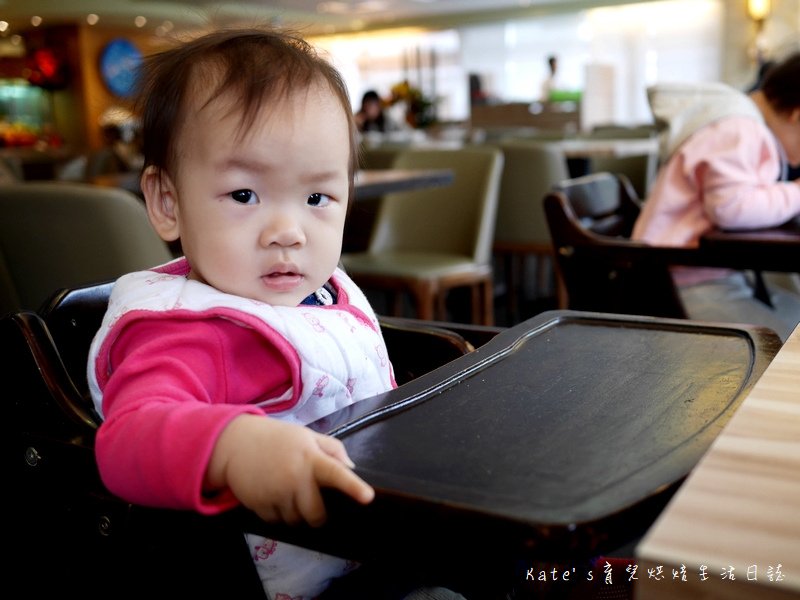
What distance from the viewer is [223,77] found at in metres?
0.73

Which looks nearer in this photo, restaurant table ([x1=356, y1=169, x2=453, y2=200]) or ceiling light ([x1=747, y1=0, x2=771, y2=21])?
restaurant table ([x1=356, y1=169, x2=453, y2=200])

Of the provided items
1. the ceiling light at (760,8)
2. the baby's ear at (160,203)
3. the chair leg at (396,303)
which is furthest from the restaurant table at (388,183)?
the ceiling light at (760,8)

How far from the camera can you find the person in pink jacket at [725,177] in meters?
1.81

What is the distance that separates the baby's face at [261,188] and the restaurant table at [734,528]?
44cm

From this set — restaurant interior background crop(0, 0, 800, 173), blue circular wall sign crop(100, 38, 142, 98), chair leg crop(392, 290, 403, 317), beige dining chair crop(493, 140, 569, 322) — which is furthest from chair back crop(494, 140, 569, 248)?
blue circular wall sign crop(100, 38, 142, 98)

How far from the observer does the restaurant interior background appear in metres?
12.6

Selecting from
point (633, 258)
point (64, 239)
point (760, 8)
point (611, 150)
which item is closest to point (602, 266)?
point (633, 258)

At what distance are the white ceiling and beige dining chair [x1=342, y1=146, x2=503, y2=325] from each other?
963 centimetres

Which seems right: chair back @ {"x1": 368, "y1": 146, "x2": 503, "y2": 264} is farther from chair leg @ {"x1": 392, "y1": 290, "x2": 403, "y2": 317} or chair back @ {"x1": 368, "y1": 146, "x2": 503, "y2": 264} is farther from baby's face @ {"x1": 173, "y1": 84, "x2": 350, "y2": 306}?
baby's face @ {"x1": 173, "y1": 84, "x2": 350, "y2": 306}

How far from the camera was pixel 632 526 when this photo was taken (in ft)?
1.48

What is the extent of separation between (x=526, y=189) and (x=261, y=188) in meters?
3.18

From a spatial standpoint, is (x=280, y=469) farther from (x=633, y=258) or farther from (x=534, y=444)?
(x=633, y=258)

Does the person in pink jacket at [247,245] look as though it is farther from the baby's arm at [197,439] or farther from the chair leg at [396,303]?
the chair leg at [396,303]

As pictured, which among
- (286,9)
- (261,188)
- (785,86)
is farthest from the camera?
(286,9)
